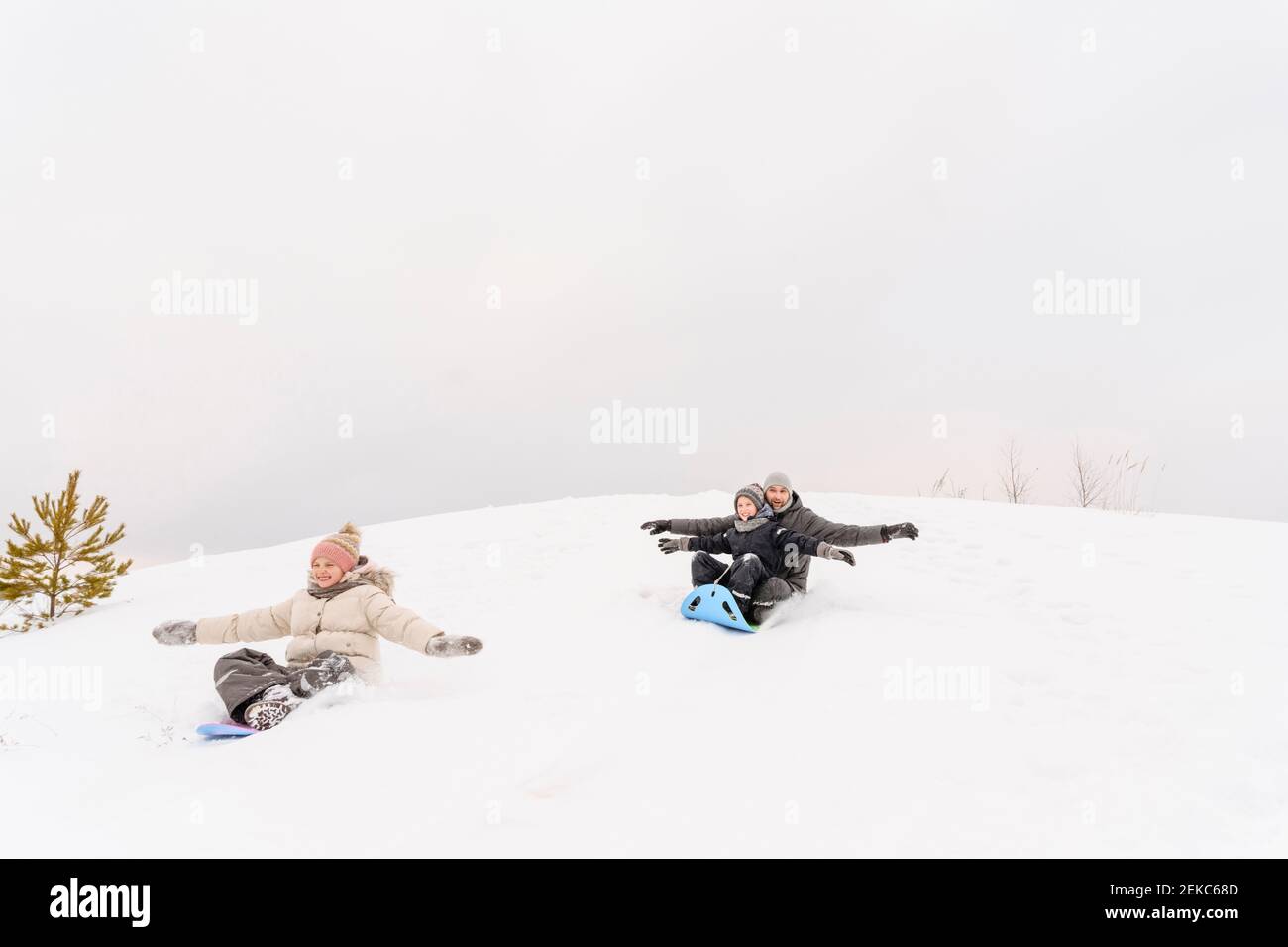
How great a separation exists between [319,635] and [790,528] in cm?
417

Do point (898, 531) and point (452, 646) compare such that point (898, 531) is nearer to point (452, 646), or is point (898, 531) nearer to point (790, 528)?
point (790, 528)

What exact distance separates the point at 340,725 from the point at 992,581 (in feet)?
20.0

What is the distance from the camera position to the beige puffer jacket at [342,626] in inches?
179

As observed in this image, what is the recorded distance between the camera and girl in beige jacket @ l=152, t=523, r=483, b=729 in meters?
4.20

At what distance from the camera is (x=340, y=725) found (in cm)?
372

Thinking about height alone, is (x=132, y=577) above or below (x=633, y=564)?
below

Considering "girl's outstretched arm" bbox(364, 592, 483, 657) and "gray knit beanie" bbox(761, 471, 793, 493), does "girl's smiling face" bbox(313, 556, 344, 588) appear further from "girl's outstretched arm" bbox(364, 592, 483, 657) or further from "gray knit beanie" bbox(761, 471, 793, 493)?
"gray knit beanie" bbox(761, 471, 793, 493)

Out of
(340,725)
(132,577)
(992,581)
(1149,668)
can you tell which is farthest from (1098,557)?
(132,577)

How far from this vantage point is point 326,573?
4.84 metres

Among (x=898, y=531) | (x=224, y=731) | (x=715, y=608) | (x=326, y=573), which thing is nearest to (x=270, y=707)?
(x=224, y=731)

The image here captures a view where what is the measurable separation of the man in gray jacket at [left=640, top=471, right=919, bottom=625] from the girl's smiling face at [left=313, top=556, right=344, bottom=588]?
3076 millimetres

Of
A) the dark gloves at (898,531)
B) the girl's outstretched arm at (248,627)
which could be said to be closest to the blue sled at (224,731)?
the girl's outstretched arm at (248,627)
